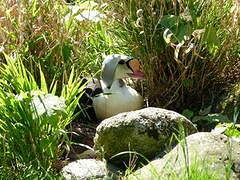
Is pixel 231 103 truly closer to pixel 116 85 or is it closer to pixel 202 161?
pixel 116 85

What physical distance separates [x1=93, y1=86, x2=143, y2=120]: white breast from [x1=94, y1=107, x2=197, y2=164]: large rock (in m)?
0.78

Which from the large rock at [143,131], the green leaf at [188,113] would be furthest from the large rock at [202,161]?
the green leaf at [188,113]

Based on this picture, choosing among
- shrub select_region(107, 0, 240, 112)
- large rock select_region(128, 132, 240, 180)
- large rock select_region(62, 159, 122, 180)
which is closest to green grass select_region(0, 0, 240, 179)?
shrub select_region(107, 0, 240, 112)

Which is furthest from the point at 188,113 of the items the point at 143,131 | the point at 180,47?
the point at 143,131

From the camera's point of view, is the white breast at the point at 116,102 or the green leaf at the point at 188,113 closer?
the green leaf at the point at 188,113

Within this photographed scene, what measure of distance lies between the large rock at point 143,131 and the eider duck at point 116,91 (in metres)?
0.79

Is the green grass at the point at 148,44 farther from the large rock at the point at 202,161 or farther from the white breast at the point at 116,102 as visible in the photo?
the large rock at the point at 202,161

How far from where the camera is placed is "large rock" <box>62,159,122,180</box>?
3207 millimetres

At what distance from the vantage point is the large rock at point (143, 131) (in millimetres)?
3287

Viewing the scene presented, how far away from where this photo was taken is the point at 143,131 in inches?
129

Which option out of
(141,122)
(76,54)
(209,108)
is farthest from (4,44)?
(209,108)

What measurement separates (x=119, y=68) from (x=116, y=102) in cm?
24

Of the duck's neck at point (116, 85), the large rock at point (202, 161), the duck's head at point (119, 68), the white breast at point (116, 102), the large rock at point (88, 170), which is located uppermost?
the duck's head at point (119, 68)

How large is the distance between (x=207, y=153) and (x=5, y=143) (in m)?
1.08
